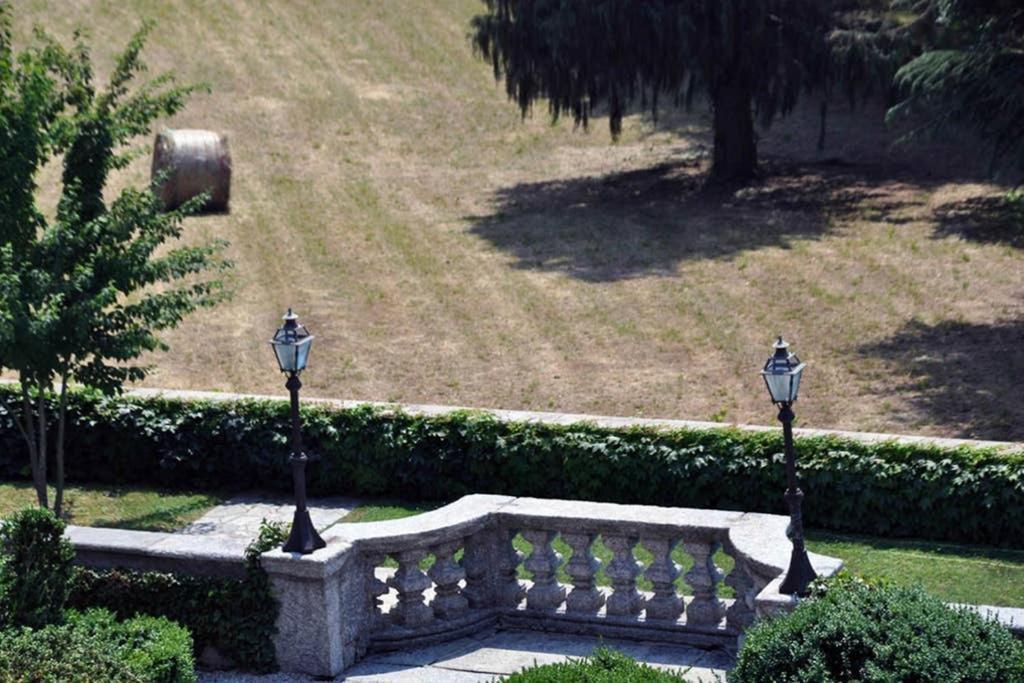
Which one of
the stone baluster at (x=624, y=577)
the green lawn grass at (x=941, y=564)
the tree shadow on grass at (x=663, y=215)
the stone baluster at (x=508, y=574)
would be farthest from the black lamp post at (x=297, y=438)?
the tree shadow on grass at (x=663, y=215)

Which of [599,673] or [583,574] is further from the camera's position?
[583,574]

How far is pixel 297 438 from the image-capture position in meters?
9.57

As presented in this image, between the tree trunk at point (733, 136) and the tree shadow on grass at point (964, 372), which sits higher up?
the tree trunk at point (733, 136)

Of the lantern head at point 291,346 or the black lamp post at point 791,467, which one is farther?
the lantern head at point 291,346

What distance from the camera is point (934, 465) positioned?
38.3 ft

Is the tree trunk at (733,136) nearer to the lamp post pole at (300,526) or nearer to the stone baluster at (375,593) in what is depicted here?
the stone baluster at (375,593)

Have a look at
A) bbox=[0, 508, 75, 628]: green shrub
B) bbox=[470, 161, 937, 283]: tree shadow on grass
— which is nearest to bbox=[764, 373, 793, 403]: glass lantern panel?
bbox=[0, 508, 75, 628]: green shrub

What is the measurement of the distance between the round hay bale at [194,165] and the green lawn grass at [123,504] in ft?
40.4

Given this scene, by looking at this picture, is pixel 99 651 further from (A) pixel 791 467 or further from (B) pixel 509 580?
(A) pixel 791 467

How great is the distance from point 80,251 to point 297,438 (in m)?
4.27

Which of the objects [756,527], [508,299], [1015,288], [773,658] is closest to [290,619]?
[756,527]

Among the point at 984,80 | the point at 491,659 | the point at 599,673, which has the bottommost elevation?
the point at 491,659

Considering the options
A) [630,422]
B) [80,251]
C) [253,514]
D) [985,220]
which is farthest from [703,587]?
[985,220]

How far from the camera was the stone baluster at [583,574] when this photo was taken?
384 inches
